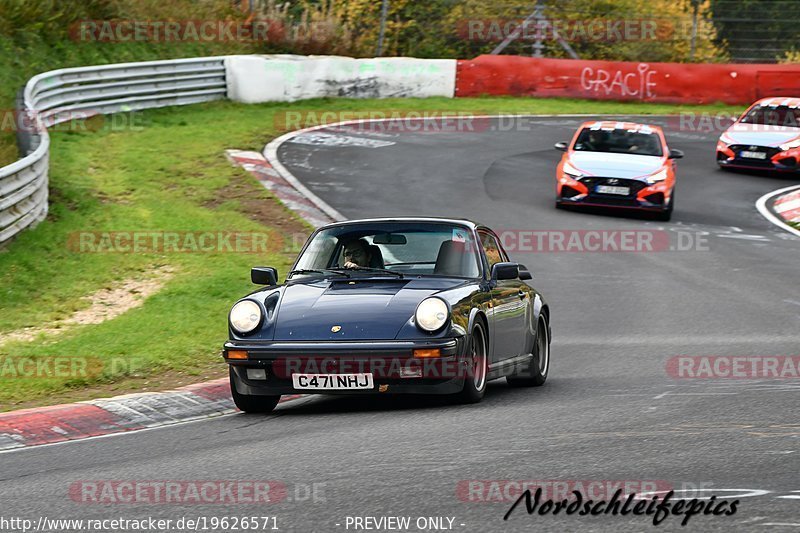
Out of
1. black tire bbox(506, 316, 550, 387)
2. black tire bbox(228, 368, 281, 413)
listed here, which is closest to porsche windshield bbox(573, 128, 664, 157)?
black tire bbox(506, 316, 550, 387)

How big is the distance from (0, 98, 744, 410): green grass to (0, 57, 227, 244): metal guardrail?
351 mm

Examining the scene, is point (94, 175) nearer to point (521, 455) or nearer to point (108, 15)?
point (108, 15)

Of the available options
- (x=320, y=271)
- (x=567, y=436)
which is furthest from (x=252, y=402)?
(x=567, y=436)

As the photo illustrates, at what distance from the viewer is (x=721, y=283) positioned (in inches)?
629

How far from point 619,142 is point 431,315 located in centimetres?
1384

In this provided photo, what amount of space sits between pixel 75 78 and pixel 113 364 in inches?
591

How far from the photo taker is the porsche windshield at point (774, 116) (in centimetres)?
2728

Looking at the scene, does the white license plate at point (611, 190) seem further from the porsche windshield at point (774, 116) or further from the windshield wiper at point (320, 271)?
the windshield wiper at point (320, 271)

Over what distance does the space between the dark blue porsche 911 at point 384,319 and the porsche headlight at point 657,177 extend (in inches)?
424

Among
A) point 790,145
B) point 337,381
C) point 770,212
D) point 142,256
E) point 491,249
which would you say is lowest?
point 770,212

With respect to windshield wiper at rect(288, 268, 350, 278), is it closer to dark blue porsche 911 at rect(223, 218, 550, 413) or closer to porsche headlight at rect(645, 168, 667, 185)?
dark blue porsche 911 at rect(223, 218, 550, 413)

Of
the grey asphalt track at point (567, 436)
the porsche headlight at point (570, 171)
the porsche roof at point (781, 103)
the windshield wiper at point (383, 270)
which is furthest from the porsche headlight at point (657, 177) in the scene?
the windshield wiper at point (383, 270)

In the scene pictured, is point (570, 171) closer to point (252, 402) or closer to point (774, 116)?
point (774, 116)

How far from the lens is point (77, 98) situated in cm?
2472
